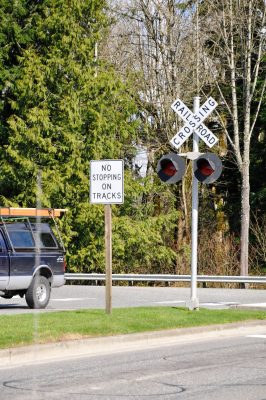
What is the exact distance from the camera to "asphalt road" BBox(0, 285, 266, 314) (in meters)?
24.7

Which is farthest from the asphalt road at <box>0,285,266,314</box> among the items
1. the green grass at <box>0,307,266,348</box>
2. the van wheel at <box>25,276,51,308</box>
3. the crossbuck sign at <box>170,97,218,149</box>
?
the crossbuck sign at <box>170,97,218,149</box>

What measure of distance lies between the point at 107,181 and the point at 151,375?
6492 millimetres

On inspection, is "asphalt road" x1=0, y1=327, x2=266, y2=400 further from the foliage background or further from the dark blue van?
the foliage background

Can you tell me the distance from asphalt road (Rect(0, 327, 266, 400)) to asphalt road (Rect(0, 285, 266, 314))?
7.48 metres

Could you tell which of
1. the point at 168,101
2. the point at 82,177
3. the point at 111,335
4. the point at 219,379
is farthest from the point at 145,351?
the point at 168,101

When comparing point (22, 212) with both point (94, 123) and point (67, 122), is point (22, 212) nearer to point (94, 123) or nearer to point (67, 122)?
point (67, 122)

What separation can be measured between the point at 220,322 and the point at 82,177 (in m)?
25.7

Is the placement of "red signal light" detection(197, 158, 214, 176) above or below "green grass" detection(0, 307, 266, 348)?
above

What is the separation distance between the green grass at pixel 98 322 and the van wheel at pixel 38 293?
3214 millimetres

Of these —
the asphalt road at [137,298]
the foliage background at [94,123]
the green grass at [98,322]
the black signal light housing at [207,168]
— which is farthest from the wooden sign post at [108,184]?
the foliage background at [94,123]

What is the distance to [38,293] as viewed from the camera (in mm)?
22875

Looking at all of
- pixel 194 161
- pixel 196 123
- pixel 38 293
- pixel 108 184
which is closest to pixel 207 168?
pixel 194 161

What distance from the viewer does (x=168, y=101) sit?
45594 mm

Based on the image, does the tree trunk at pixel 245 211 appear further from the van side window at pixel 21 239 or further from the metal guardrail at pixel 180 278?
the van side window at pixel 21 239
